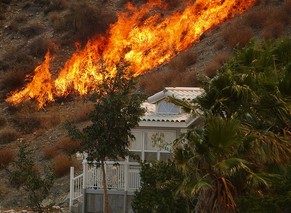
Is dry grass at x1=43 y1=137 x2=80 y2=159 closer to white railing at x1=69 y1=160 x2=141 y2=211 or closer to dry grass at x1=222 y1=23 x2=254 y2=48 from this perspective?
white railing at x1=69 y1=160 x2=141 y2=211

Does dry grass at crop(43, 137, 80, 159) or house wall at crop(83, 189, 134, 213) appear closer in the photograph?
house wall at crop(83, 189, 134, 213)

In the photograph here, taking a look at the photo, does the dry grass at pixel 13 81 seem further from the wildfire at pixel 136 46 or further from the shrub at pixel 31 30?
the shrub at pixel 31 30

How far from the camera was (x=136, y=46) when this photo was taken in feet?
124

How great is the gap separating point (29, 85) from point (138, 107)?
21.9 meters

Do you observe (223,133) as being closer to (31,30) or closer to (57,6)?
(31,30)

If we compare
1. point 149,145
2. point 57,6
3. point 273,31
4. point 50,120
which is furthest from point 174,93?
point 57,6

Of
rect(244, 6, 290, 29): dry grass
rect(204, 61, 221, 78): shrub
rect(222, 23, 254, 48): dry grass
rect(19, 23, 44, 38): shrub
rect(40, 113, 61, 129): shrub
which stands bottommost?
rect(40, 113, 61, 129): shrub

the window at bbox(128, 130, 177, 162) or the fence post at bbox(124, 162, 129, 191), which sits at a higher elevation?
the window at bbox(128, 130, 177, 162)

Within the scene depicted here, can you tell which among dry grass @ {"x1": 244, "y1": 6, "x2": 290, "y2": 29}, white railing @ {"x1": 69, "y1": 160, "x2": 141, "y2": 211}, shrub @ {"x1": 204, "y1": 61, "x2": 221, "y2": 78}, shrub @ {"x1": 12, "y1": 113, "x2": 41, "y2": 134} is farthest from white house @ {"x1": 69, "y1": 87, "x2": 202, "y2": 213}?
dry grass @ {"x1": 244, "y1": 6, "x2": 290, "y2": 29}

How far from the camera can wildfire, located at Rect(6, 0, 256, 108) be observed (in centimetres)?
3569

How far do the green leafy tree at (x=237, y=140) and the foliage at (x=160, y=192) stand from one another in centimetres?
303

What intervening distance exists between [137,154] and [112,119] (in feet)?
8.72

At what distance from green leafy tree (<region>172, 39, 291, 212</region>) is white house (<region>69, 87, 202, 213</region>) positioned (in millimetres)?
6102

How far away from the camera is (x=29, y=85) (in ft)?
120
